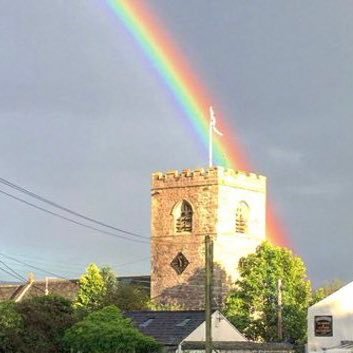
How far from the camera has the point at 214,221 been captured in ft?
323

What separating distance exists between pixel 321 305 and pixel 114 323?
1467 cm

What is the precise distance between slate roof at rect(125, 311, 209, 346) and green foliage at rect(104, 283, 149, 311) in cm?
2471

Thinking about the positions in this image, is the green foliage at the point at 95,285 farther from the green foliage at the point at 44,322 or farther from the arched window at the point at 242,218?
the green foliage at the point at 44,322

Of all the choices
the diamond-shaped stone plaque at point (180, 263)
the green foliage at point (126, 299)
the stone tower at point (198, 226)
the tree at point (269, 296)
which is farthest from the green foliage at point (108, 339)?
the diamond-shaped stone plaque at point (180, 263)

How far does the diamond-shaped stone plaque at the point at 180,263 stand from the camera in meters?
98.9

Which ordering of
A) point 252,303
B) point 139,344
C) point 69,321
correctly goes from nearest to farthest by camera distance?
point 139,344 < point 69,321 < point 252,303

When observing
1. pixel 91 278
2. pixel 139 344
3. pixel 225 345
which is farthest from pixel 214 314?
pixel 91 278

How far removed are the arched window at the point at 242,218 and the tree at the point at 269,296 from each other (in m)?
14.4

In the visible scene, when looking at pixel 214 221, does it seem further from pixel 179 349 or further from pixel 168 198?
pixel 179 349

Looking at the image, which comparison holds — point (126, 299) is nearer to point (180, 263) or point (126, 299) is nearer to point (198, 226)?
point (180, 263)

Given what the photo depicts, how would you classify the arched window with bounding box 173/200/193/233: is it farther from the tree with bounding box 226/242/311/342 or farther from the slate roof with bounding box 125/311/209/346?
the slate roof with bounding box 125/311/209/346

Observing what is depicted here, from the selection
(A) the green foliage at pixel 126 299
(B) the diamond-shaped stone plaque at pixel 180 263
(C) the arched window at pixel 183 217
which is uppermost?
(C) the arched window at pixel 183 217

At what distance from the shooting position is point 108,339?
48.8 m

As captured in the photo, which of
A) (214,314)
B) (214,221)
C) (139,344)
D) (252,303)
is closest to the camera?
(139,344)
